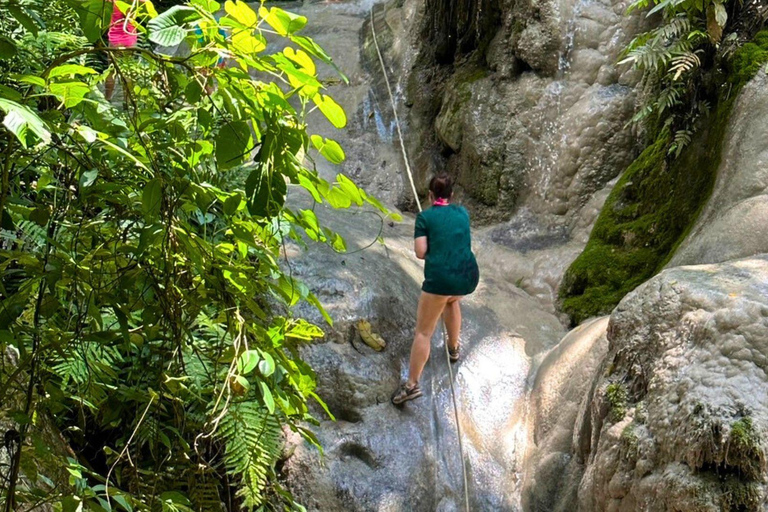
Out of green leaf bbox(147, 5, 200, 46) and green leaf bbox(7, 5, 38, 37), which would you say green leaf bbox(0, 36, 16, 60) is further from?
green leaf bbox(147, 5, 200, 46)

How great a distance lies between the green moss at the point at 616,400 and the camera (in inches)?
149

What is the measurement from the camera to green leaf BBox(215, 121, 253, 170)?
5.26 ft

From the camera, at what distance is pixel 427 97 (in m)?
9.96

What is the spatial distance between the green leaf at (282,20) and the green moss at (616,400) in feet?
9.48

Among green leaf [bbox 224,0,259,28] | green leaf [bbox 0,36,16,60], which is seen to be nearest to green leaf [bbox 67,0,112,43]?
green leaf [bbox 0,36,16,60]

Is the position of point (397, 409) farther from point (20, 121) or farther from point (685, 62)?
point (20, 121)

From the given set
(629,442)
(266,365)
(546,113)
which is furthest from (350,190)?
(546,113)

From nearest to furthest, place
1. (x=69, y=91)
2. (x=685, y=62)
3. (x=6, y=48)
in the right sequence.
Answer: (x=6, y=48) < (x=69, y=91) < (x=685, y=62)

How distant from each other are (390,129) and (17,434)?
8.63m

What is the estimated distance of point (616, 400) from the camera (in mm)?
3842

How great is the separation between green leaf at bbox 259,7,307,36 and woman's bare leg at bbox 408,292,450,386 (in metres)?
3.67

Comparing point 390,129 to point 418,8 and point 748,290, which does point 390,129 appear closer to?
point 418,8

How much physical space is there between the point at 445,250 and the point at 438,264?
4.3 inches

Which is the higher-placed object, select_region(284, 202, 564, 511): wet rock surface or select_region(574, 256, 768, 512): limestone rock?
select_region(574, 256, 768, 512): limestone rock
